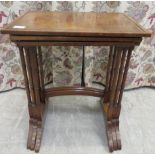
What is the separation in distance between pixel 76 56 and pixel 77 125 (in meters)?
0.47

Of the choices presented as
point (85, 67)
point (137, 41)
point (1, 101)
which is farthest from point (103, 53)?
point (1, 101)

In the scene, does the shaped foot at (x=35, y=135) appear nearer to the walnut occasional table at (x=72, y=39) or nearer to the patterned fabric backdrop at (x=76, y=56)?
the walnut occasional table at (x=72, y=39)

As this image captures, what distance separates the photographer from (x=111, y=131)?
45.9 inches

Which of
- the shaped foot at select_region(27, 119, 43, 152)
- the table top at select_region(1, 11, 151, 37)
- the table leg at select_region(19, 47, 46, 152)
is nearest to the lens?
the table top at select_region(1, 11, 151, 37)

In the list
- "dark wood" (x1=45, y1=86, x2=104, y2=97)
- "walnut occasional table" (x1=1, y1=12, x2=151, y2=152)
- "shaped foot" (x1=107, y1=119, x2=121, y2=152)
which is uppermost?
"walnut occasional table" (x1=1, y1=12, x2=151, y2=152)

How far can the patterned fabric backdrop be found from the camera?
1309 mm

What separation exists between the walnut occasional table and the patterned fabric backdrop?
0.21m

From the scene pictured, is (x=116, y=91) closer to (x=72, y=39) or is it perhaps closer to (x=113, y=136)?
(x=113, y=136)

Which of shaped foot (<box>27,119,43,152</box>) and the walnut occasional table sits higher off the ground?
the walnut occasional table

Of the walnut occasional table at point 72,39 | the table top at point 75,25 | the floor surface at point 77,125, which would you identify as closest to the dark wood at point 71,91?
the walnut occasional table at point 72,39

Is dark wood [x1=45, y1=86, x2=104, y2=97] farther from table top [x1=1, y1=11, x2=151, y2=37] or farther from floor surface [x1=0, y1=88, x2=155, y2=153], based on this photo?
table top [x1=1, y1=11, x2=151, y2=37]

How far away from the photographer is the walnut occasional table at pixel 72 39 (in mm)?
819

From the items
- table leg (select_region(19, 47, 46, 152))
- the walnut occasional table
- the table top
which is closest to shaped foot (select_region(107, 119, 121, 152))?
the walnut occasional table

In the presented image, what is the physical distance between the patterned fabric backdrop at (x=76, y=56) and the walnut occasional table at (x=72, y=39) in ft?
0.70
